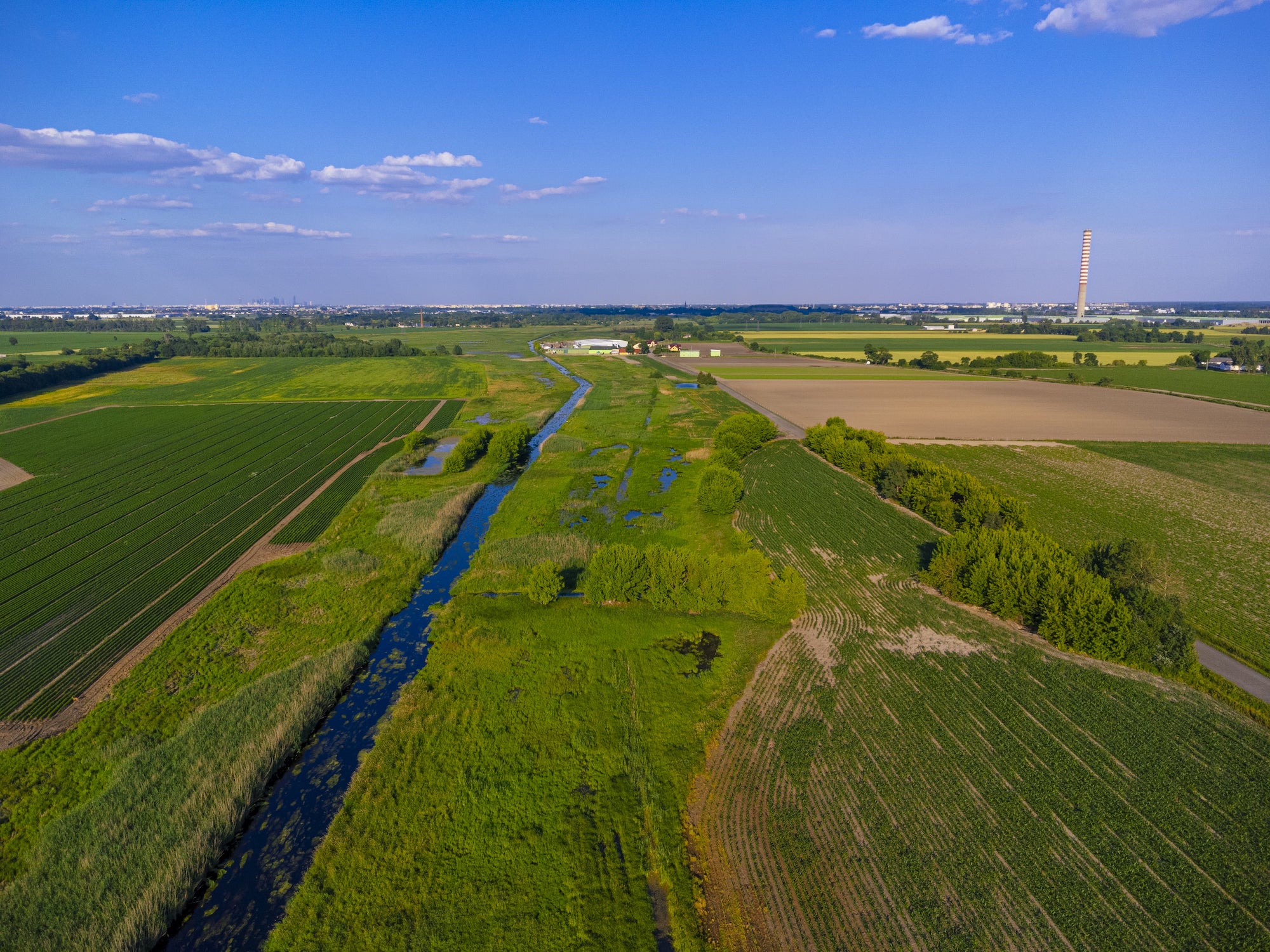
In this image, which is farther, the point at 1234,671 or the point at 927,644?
the point at 927,644

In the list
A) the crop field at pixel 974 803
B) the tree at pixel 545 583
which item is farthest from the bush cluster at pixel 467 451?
the crop field at pixel 974 803

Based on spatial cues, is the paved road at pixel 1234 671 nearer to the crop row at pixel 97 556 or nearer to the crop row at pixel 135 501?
the crop row at pixel 97 556

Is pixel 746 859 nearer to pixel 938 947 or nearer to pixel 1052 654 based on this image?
pixel 938 947

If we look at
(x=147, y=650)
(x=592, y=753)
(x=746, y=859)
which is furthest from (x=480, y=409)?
(x=746, y=859)

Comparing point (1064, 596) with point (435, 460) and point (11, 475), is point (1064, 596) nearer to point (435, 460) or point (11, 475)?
point (435, 460)

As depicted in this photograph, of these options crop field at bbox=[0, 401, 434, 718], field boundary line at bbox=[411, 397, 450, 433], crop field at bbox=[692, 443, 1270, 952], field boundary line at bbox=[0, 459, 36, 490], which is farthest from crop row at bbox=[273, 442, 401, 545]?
crop field at bbox=[692, 443, 1270, 952]

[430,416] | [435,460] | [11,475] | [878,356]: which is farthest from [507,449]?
[878,356]

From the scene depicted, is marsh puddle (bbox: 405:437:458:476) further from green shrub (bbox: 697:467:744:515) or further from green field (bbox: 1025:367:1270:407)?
green field (bbox: 1025:367:1270:407)
